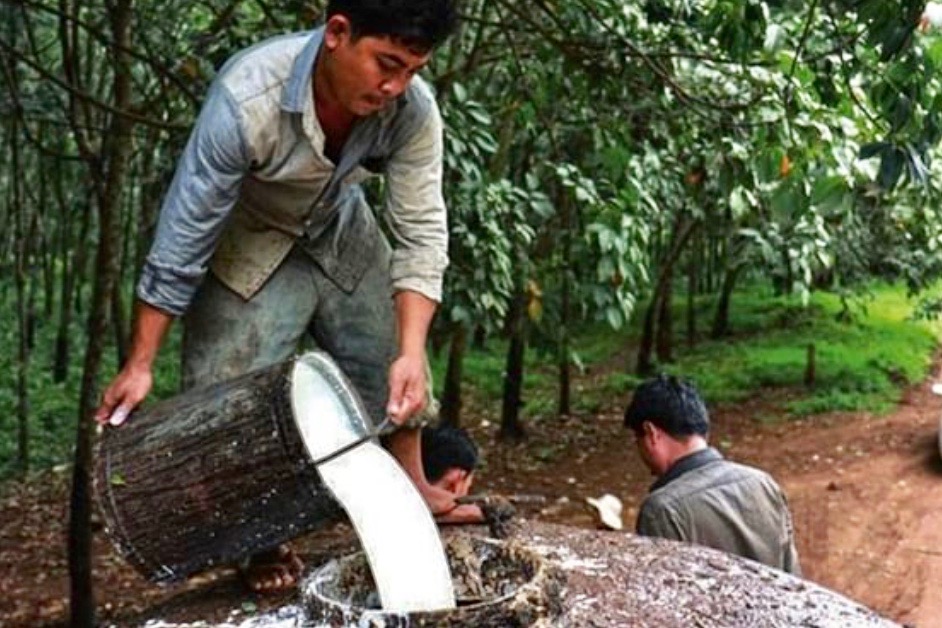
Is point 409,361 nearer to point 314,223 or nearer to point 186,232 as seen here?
point 314,223

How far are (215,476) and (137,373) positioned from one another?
27cm

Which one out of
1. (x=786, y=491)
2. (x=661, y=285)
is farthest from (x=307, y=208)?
(x=661, y=285)

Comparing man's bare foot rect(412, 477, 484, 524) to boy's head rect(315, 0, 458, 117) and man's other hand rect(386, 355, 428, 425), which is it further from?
boy's head rect(315, 0, 458, 117)

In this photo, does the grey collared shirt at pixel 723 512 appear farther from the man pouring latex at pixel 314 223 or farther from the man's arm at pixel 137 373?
the man's arm at pixel 137 373

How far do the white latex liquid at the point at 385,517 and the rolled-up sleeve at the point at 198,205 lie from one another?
11.6 inches

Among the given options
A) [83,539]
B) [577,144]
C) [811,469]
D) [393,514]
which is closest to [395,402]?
[393,514]

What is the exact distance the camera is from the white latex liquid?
2352 mm

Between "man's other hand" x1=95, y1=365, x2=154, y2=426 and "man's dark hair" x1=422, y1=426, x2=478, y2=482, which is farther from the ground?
"man's other hand" x1=95, y1=365, x2=154, y2=426

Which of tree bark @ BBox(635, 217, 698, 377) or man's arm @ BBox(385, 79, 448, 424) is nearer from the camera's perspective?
man's arm @ BBox(385, 79, 448, 424)

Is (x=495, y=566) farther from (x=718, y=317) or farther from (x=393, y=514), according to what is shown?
(x=718, y=317)

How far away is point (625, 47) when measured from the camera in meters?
4.19

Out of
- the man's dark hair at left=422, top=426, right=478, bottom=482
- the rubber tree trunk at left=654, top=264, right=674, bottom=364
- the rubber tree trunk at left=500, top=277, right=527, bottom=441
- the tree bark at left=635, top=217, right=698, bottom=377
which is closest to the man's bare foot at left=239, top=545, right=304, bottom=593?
the man's dark hair at left=422, top=426, right=478, bottom=482

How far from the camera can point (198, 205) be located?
250 centimetres

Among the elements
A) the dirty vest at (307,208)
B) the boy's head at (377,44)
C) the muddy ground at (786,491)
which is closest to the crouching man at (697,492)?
the dirty vest at (307,208)
